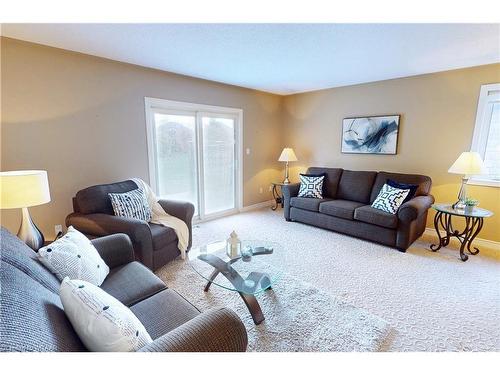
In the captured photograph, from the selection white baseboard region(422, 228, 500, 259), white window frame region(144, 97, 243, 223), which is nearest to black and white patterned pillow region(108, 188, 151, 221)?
white window frame region(144, 97, 243, 223)

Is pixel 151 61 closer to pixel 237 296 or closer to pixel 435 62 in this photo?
pixel 237 296

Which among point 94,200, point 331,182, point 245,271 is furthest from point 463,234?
point 94,200

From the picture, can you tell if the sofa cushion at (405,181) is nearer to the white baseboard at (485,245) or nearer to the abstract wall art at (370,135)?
the abstract wall art at (370,135)

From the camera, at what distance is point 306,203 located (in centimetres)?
383

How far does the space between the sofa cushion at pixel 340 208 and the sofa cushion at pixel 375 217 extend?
9 centimetres

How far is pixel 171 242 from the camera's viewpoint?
8.39 feet

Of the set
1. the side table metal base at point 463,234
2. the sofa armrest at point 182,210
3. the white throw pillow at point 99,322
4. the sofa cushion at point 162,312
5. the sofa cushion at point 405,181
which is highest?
the sofa cushion at point 405,181

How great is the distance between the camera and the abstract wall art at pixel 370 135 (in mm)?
3781

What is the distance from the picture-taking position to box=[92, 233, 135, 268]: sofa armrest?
5.59 ft

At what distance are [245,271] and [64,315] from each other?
1.17 metres

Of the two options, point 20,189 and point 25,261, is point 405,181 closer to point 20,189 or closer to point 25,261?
point 25,261

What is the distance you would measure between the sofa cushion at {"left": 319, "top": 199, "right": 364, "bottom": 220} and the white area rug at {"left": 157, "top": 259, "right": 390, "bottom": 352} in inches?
57.1

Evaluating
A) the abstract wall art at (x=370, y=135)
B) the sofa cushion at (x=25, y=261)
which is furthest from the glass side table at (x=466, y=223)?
the sofa cushion at (x=25, y=261)

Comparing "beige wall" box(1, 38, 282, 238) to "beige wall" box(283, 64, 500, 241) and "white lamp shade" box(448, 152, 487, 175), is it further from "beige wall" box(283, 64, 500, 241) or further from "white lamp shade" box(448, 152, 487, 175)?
"white lamp shade" box(448, 152, 487, 175)
